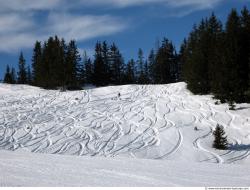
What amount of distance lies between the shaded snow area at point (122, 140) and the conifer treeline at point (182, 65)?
240 centimetres

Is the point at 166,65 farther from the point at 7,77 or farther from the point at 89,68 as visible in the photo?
the point at 7,77

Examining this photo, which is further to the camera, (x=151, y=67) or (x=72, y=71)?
(x=151, y=67)

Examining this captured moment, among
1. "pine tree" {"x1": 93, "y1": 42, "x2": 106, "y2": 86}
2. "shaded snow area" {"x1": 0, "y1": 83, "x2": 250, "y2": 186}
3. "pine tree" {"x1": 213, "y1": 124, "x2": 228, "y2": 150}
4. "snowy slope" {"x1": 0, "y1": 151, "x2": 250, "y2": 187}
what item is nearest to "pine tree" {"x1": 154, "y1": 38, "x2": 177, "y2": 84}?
"pine tree" {"x1": 93, "y1": 42, "x2": 106, "y2": 86}

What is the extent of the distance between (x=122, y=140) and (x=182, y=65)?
41606mm

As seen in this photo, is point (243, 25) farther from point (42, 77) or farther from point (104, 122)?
point (42, 77)

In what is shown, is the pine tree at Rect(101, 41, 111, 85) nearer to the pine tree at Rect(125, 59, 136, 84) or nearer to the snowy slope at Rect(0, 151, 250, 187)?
the pine tree at Rect(125, 59, 136, 84)

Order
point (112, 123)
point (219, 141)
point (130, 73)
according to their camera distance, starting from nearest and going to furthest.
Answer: point (219, 141)
point (112, 123)
point (130, 73)

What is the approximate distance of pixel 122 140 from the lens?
24.3 m

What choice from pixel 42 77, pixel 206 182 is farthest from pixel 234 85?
pixel 42 77

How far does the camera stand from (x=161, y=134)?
25.9 m

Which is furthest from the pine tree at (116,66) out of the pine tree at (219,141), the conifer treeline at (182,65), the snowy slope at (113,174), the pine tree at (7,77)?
the snowy slope at (113,174)

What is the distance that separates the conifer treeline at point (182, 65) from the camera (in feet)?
104

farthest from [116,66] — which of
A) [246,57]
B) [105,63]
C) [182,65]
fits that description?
[246,57]

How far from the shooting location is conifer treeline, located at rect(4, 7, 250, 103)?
31766 mm
